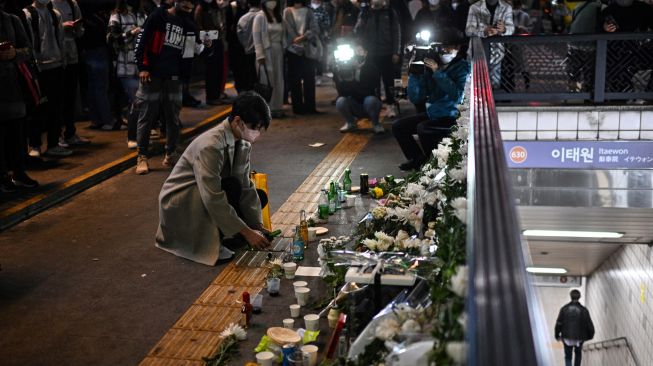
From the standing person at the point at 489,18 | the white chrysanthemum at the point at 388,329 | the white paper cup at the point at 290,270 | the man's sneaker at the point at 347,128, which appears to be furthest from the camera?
the man's sneaker at the point at 347,128

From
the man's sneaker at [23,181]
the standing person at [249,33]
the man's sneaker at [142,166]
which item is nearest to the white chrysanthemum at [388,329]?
the man's sneaker at [23,181]

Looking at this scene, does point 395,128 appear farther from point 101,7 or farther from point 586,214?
point 101,7

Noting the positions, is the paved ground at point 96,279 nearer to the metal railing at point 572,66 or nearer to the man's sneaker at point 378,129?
the metal railing at point 572,66

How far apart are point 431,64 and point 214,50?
6073 millimetres

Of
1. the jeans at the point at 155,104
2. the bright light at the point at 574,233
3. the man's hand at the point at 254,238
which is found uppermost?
the jeans at the point at 155,104

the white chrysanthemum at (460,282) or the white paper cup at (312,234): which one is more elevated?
the white chrysanthemum at (460,282)

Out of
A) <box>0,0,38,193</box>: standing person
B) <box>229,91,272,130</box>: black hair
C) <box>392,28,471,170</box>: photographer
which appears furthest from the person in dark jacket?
<box>0,0,38,193</box>: standing person

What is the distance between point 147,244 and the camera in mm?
6758

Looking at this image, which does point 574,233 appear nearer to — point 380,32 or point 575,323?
point 575,323

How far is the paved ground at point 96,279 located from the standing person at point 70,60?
1.48 m

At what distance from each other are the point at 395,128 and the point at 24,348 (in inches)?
216

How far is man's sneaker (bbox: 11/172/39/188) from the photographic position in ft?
A: 27.1

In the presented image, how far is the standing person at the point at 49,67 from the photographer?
362 inches

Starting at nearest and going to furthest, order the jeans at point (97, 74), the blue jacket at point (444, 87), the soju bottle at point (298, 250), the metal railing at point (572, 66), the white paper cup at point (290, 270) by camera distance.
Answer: the white paper cup at point (290, 270) → the soju bottle at point (298, 250) → the blue jacket at point (444, 87) → the metal railing at point (572, 66) → the jeans at point (97, 74)
